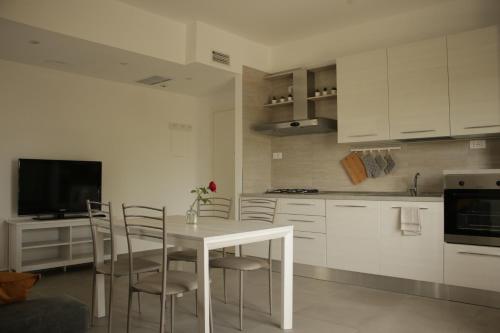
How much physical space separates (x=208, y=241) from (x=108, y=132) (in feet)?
11.7

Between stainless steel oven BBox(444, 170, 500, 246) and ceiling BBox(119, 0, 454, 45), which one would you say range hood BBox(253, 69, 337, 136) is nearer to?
ceiling BBox(119, 0, 454, 45)

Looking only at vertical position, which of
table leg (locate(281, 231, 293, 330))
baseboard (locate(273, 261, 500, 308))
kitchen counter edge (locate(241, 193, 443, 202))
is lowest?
baseboard (locate(273, 261, 500, 308))

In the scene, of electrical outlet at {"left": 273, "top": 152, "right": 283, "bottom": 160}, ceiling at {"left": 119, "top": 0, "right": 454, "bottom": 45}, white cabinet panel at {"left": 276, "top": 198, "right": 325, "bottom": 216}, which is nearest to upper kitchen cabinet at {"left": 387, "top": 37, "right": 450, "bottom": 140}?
ceiling at {"left": 119, "top": 0, "right": 454, "bottom": 45}

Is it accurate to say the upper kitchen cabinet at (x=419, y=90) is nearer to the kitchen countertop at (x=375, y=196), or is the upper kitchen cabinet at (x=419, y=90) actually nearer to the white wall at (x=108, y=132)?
the kitchen countertop at (x=375, y=196)

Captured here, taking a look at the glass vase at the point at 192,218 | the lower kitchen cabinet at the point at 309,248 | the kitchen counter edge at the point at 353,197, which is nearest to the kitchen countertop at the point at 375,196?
the kitchen counter edge at the point at 353,197

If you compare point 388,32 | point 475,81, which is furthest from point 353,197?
point 388,32

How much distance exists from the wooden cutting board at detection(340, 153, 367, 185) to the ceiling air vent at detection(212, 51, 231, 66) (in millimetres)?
1793

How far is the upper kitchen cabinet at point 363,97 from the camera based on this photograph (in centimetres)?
426

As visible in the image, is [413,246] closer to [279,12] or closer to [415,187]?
[415,187]

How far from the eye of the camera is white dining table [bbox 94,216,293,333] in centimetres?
238

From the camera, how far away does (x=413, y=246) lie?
377 centimetres

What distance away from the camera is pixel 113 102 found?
5.55m

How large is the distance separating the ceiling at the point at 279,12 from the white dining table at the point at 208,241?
7.27 feet

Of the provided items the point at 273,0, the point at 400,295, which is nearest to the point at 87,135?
the point at 273,0
